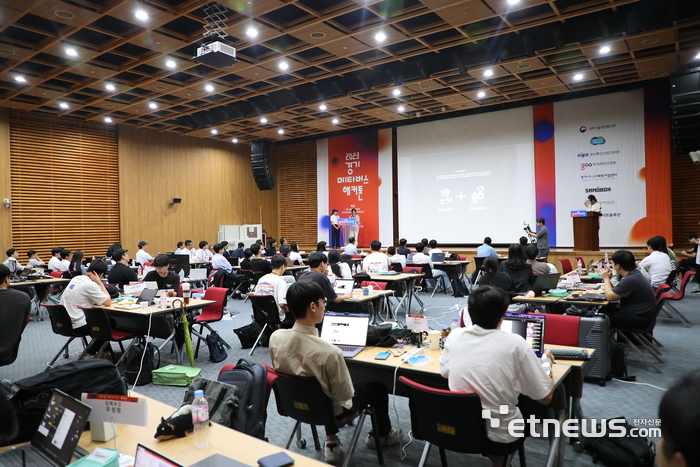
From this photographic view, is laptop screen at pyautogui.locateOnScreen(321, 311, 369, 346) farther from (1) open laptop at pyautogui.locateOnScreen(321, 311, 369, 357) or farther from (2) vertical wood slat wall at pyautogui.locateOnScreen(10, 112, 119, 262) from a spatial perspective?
(2) vertical wood slat wall at pyautogui.locateOnScreen(10, 112, 119, 262)

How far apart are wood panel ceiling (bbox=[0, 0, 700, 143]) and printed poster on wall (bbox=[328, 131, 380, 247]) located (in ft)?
8.43

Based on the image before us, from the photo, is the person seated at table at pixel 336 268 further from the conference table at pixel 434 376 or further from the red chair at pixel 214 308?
the conference table at pixel 434 376

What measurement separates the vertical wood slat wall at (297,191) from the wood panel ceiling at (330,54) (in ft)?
13.5

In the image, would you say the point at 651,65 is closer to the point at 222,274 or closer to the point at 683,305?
the point at 683,305

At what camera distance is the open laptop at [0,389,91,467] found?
5.79 feet

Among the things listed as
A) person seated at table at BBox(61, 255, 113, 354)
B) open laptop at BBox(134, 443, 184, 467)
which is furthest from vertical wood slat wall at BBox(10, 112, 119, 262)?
open laptop at BBox(134, 443, 184, 467)

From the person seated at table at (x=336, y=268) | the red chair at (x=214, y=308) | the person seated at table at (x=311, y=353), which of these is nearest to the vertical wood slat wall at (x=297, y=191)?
the person seated at table at (x=336, y=268)

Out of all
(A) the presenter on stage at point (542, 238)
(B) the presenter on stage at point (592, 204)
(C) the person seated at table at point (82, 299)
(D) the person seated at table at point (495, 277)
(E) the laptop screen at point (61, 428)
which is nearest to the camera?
(E) the laptop screen at point (61, 428)

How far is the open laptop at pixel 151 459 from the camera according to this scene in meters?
1.41

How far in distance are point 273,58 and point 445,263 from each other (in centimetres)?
549

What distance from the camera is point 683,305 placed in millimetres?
8367

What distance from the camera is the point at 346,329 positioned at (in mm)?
3539

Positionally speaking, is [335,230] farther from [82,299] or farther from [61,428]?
[61,428]

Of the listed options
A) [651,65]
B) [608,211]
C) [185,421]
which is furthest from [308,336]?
[608,211]
